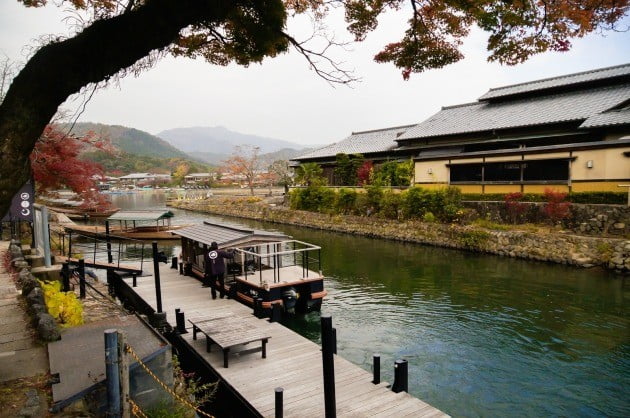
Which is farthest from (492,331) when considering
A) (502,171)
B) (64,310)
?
(502,171)

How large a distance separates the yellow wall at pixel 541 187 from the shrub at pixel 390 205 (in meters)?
8.53

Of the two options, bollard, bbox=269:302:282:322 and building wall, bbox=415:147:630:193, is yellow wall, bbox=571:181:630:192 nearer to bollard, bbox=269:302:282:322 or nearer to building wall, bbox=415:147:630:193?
building wall, bbox=415:147:630:193

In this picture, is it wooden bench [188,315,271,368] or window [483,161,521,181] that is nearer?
wooden bench [188,315,271,368]

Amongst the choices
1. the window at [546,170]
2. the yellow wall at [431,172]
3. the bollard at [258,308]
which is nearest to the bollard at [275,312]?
the bollard at [258,308]

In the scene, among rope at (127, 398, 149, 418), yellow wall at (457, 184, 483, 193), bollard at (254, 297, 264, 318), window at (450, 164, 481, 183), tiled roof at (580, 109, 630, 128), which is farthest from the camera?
window at (450, 164, 481, 183)

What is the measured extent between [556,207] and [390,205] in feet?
37.0

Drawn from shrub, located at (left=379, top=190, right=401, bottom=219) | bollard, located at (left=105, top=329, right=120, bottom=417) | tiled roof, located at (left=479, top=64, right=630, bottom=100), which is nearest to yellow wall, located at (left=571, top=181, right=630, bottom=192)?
tiled roof, located at (left=479, top=64, right=630, bottom=100)

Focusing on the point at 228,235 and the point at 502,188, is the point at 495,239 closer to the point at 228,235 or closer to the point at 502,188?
the point at 502,188

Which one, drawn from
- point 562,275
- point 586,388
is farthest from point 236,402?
point 562,275

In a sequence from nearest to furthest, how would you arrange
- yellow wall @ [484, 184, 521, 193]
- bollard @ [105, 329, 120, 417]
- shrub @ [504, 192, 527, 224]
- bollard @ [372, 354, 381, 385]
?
bollard @ [105, 329, 120, 417], bollard @ [372, 354, 381, 385], shrub @ [504, 192, 527, 224], yellow wall @ [484, 184, 521, 193]

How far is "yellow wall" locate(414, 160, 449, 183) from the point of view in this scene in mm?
28312

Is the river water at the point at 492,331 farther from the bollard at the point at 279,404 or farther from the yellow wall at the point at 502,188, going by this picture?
the yellow wall at the point at 502,188

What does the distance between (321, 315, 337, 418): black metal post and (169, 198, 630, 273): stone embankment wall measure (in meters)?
18.0

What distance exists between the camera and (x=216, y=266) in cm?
1281
